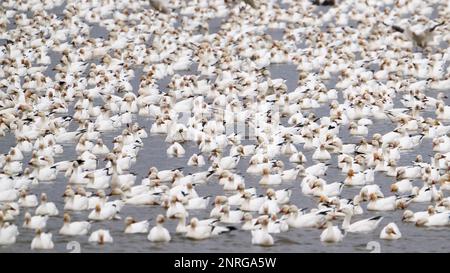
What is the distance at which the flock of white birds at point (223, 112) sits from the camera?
90.7ft

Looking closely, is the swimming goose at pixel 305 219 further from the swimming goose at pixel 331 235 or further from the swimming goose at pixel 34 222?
the swimming goose at pixel 34 222

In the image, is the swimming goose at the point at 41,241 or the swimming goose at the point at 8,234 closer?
the swimming goose at the point at 41,241

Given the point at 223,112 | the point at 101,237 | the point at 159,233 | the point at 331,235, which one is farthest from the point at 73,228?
the point at 223,112

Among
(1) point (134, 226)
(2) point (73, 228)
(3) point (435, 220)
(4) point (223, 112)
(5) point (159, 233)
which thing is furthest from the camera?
(4) point (223, 112)

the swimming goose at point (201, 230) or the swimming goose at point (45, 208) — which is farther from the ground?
the swimming goose at point (45, 208)

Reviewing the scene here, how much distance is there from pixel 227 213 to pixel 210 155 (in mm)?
5356

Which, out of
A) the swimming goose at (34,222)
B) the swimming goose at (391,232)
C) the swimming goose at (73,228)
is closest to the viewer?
the swimming goose at (391,232)

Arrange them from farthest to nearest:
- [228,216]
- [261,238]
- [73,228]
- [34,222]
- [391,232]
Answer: [228,216]
[34,222]
[73,228]
[391,232]
[261,238]

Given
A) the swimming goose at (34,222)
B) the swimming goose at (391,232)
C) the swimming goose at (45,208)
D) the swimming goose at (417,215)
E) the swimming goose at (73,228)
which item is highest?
the swimming goose at (45,208)

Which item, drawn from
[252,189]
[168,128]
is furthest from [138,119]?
[252,189]

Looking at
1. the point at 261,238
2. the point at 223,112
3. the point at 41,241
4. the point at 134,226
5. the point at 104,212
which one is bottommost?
the point at 41,241

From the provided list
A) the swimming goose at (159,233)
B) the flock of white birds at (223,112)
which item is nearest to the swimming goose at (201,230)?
the flock of white birds at (223,112)

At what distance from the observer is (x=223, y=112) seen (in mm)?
36281

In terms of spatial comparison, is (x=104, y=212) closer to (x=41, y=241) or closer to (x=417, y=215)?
(x=41, y=241)
